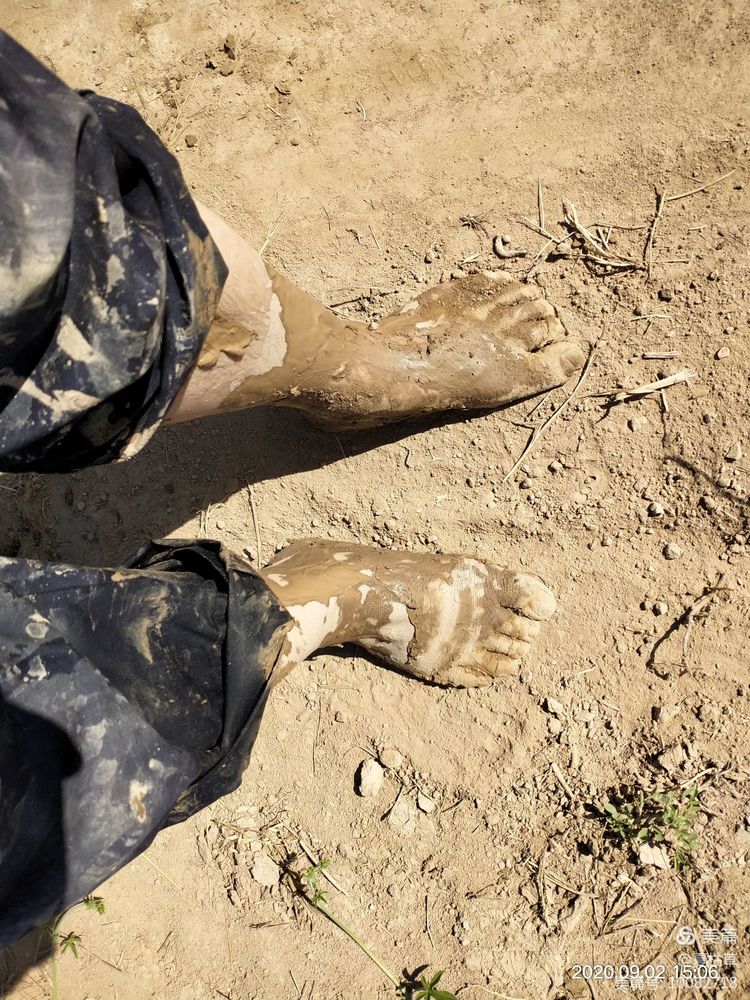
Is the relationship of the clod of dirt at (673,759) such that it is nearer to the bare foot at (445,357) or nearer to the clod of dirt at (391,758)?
the clod of dirt at (391,758)

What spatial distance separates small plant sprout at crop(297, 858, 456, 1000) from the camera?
70.7 inches

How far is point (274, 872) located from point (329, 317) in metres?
1.54

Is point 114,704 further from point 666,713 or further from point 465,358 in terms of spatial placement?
point 666,713

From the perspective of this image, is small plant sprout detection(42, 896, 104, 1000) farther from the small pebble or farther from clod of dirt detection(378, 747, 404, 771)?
the small pebble

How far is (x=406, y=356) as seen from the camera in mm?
1779

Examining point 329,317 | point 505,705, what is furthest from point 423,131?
point 505,705

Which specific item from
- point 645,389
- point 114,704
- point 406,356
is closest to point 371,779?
point 114,704

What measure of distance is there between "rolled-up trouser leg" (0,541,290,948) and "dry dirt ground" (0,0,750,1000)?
0.75 m

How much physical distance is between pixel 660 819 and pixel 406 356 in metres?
1.27

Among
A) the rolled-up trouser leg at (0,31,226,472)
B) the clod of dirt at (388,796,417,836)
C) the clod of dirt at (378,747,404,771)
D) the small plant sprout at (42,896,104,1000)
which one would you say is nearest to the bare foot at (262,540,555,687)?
the clod of dirt at (378,747,404,771)

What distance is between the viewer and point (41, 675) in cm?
113

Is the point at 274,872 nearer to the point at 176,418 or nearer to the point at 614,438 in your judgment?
the point at 176,418

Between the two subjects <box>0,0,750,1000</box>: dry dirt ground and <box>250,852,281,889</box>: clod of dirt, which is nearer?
<box>0,0,750,1000</box>: dry dirt ground

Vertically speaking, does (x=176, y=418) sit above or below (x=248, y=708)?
above
